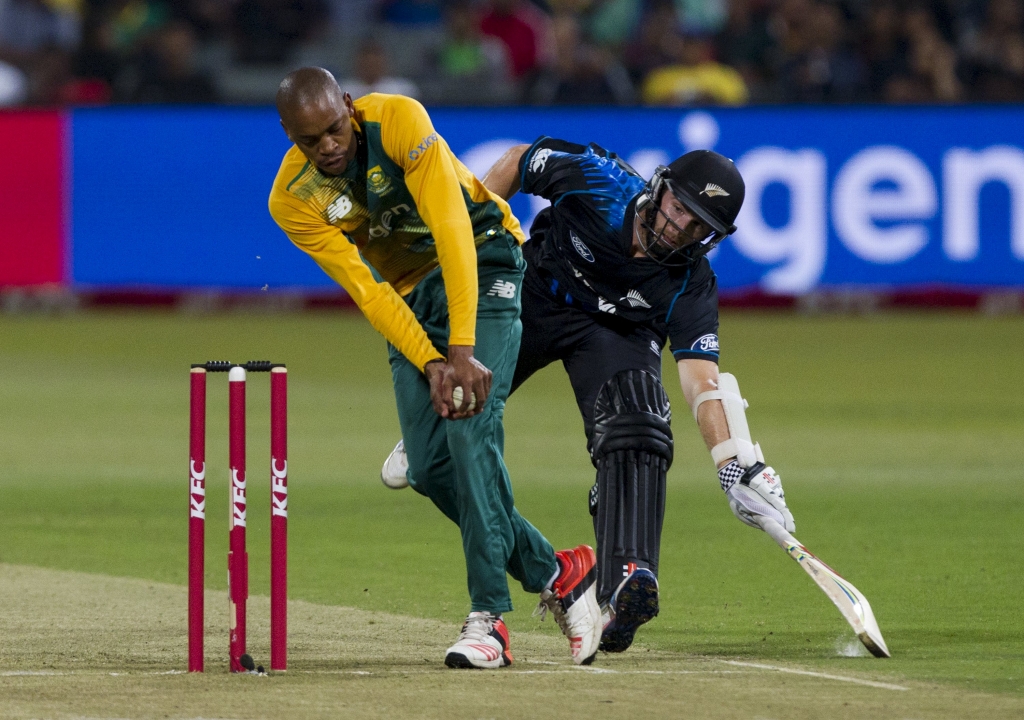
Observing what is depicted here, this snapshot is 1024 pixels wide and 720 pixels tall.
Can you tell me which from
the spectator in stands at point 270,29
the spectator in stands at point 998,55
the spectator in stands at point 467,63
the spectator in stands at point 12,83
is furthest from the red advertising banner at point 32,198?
the spectator in stands at point 998,55

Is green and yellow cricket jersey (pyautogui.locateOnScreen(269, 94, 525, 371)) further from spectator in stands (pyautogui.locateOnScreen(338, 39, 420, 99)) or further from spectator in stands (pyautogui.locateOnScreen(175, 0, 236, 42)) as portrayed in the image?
spectator in stands (pyautogui.locateOnScreen(175, 0, 236, 42))

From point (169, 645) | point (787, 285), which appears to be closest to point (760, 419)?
point (787, 285)

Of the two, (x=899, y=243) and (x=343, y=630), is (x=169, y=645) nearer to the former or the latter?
(x=343, y=630)

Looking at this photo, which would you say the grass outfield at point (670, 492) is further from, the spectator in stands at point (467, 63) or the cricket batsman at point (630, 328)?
the spectator in stands at point (467, 63)

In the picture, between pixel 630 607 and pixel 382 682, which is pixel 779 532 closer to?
pixel 630 607

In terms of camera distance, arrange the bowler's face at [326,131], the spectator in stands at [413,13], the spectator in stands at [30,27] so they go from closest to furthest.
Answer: the bowler's face at [326,131] < the spectator in stands at [30,27] < the spectator in stands at [413,13]

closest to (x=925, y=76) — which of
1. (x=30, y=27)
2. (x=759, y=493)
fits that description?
(x=30, y=27)

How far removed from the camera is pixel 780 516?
6.22 m

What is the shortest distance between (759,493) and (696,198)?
1003 millimetres

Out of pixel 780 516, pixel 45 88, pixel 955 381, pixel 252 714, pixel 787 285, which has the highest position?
pixel 45 88

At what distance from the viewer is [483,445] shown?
18.7 feet

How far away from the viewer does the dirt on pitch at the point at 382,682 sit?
16.3 ft

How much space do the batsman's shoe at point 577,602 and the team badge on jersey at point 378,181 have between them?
132 centimetres

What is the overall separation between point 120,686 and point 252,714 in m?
0.58
